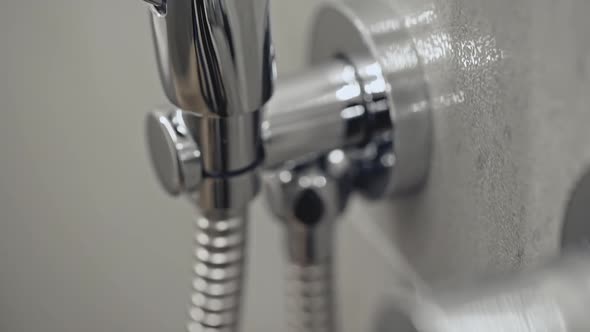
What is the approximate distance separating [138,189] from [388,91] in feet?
0.78

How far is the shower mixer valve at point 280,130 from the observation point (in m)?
0.23

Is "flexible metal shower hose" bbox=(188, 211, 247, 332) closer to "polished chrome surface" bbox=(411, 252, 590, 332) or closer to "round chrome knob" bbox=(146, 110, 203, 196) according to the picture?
"round chrome knob" bbox=(146, 110, 203, 196)

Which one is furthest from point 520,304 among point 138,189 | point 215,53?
point 138,189

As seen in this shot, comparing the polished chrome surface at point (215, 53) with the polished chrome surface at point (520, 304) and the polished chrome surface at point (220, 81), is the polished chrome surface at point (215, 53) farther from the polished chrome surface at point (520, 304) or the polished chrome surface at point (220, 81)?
the polished chrome surface at point (520, 304)

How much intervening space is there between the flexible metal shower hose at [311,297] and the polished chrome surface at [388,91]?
0.15 ft

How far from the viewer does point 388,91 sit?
282 mm

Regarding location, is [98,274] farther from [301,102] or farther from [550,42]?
[550,42]

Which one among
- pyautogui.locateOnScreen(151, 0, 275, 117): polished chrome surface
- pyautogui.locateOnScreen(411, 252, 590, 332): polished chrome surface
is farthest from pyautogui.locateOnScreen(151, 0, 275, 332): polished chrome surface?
pyautogui.locateOnScreen(411, 252, 590, 332): polished chrome surface

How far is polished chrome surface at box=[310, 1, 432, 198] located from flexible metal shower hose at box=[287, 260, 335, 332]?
0.04 metres

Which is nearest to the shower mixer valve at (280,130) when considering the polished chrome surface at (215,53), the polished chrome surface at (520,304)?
the polished chrome surface at (215,53)

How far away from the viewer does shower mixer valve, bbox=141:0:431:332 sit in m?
0.23

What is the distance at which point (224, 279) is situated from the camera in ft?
0.99

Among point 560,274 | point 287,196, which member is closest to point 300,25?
point 287,196

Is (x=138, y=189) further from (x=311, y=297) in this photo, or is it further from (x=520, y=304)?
(x=520, y=304)
